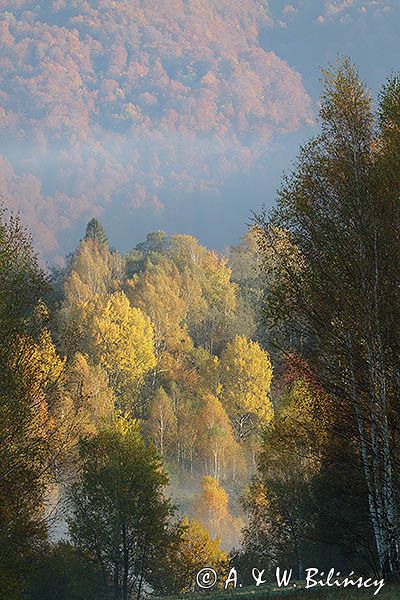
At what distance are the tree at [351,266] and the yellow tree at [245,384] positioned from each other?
172 feet

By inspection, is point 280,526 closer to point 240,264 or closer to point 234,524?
point 234,524

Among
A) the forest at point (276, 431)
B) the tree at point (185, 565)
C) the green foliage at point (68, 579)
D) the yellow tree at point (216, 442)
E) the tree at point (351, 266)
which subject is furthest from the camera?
the yellow tree at point (216, 442)

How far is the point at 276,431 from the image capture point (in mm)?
17203

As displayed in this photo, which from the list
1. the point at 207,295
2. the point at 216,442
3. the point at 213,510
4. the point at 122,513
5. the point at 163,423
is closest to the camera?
the point at 122,513

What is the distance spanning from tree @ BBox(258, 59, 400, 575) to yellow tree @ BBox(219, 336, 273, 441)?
52.3m

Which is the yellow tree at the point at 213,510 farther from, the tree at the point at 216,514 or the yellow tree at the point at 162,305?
the yellow tree at the point at 162,305

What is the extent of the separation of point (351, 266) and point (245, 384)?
54.9 meters

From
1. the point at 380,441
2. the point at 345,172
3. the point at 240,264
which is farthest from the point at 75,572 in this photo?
the point at 240,264

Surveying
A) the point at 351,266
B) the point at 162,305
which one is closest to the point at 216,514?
the point at 162,305

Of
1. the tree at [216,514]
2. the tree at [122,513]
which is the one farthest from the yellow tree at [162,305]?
the tree at [122,513]

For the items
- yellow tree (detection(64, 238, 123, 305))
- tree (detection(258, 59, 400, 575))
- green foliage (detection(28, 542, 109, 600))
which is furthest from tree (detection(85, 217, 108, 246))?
tree (detection(258, 59, 400, 575))

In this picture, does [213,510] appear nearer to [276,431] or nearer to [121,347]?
[121,347]

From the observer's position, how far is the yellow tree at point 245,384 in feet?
225

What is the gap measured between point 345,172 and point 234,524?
142ft
